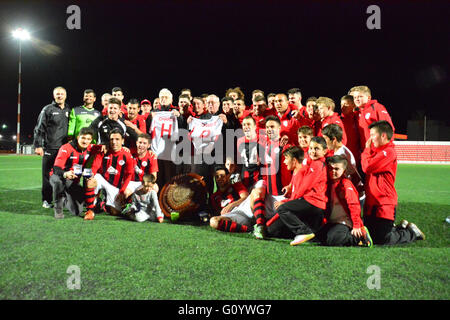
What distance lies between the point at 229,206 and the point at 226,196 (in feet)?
1.43

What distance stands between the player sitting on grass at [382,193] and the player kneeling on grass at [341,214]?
26 centimetres

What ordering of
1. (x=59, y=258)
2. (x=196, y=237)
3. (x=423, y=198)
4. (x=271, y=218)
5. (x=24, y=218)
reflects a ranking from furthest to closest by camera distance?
(x=423, y=198)
(x=24, y=218)
(x=271, y=218)
(x=196, y=237)
(x=59, y=258)

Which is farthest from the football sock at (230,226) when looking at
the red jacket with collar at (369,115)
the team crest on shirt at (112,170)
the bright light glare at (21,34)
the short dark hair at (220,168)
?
the bright light glare at (21,34)

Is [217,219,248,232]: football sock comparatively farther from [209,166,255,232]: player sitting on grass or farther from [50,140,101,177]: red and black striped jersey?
[50,140,101,177]: red and black striped jersey

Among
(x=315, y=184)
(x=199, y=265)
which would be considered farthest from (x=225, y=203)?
(x=199, y=265)

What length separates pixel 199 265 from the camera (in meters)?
2.73

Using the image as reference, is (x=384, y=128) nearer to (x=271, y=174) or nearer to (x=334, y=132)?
(x=334, y=132)

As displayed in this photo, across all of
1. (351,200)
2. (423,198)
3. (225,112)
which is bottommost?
(423,198)

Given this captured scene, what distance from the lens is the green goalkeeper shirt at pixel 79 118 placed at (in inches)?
239

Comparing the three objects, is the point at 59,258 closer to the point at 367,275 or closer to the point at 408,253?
the point at 367,275
